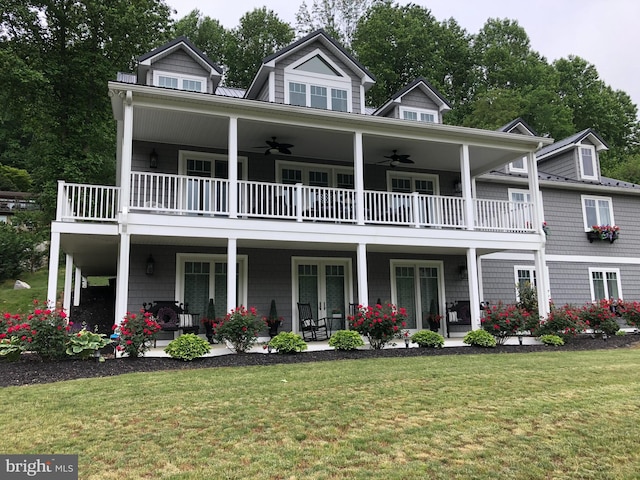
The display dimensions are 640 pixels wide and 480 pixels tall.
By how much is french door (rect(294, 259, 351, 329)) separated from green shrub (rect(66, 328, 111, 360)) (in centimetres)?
527

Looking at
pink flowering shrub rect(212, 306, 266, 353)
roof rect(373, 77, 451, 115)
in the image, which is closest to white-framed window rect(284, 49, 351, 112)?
roof rect(373, 77, 451, 115)

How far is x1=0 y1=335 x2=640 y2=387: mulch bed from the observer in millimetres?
7312

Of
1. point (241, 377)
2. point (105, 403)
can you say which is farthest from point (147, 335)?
point (105, 403)

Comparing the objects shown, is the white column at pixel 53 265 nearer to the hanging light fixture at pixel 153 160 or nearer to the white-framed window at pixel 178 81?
the hanging light fixture at pixel 153 160

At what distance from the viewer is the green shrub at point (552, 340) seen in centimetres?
1108

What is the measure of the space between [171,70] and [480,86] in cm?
2653

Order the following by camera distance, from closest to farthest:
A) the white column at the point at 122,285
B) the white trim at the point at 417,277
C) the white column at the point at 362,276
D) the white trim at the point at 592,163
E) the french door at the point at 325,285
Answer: the white column at the point at 122,285 → the white column at the point at 362,276 → the french door at the point at 325,285 → the white trim at the point at 417,277 → the white trim at the point at 592,163

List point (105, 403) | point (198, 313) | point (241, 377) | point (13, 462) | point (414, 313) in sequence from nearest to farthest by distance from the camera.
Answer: point (13, 462) → point (105, 403) → point (241, 377) → point (198, 313) → point (414, 313)

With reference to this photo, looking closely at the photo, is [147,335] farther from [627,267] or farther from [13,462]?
[627,267]

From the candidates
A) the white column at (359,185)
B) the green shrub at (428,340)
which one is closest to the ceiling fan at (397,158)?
the white column at (359,185)

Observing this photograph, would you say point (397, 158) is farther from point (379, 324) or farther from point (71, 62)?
point (71, 62)

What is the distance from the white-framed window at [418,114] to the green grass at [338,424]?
9135mm

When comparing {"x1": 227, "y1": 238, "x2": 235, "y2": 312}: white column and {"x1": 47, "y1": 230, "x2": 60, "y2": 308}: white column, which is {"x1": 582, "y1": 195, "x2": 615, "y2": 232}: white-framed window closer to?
{"x1": 227, "y1": 238, "x2": 235, "y2": 312}: white column

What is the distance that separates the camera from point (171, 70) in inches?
504
